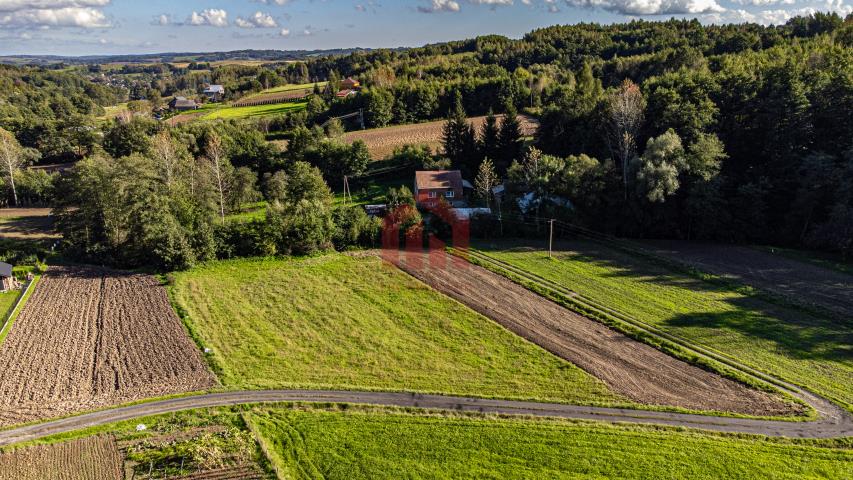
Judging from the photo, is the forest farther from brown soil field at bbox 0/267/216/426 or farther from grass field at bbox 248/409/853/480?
grass field at bbox 248/409/853/480

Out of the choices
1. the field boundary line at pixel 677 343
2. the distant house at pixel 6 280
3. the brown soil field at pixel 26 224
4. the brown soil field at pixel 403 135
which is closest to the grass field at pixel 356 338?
the field boundary line at pixel 677 343

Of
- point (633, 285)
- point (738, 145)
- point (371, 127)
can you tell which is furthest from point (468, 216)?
point (371, 127)

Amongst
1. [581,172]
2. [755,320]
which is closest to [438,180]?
[581,172]

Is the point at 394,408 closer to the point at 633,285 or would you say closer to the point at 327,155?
the point at 633,285

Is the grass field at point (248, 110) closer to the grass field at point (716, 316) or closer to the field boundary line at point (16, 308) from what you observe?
the field boundary line at point (16, 308)

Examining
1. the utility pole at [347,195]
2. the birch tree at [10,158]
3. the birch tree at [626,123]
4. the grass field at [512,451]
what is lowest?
the grass field at [512,451]

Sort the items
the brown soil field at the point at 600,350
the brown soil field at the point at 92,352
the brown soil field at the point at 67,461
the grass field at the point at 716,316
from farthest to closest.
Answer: the grass field at the point at 716,316 → the brown soil field at the point at 92,352 → the brown soil field at the point at 600,350 → the brown soil field at the point at 67,461
